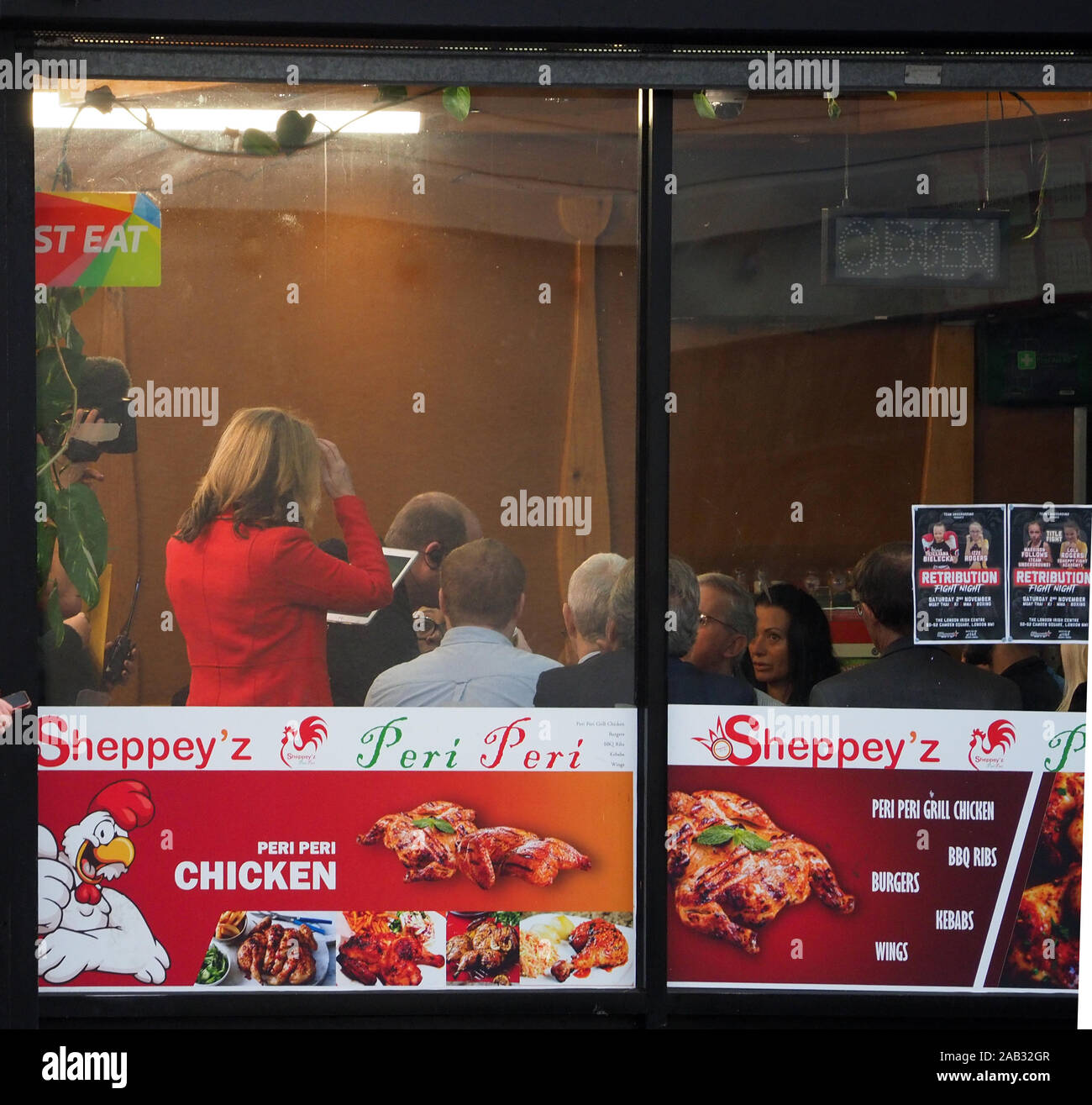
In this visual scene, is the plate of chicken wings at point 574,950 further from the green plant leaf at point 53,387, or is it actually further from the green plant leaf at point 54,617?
the green plant leaf at point 53,387

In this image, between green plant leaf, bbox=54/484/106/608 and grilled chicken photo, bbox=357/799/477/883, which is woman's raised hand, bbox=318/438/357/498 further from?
grilled chicken photo, bbox=357/799/477/883

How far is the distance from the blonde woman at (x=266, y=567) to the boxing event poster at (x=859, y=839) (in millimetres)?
1201

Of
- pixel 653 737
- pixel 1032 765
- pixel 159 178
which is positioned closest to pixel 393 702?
pixel 653 737

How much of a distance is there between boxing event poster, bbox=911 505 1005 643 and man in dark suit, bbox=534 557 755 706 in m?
0.68

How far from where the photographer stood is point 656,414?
4234 mm

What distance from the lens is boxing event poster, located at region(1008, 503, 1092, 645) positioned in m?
4.31

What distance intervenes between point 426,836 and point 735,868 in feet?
3.40

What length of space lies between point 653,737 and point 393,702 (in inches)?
34.1

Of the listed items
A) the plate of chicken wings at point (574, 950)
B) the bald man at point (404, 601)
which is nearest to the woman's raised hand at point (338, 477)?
the bald man at point (404, 601)

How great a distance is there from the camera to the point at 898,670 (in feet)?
14.1

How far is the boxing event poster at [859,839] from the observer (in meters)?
4.28
